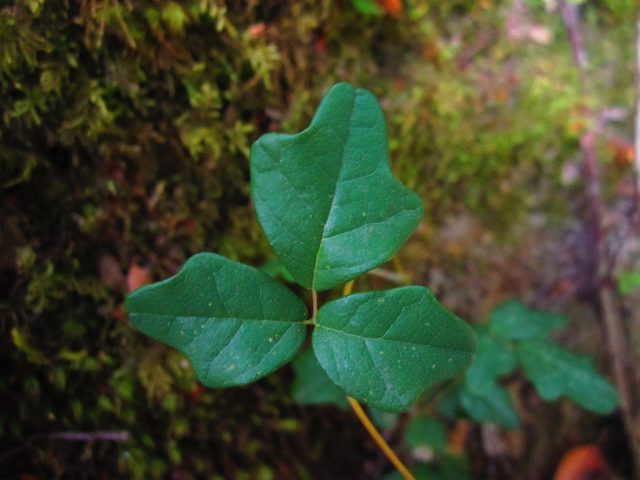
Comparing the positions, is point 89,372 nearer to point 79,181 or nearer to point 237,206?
point 79,181

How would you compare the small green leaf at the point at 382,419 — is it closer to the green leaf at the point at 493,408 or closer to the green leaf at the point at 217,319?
the green leaf at the point at 493,408

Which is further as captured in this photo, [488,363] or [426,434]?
[426,434]

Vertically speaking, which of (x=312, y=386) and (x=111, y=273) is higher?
(x=111, y=273)

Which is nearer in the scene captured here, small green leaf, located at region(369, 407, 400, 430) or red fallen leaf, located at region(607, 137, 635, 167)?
small green leaf, located at region(369, 407, 400, 430)

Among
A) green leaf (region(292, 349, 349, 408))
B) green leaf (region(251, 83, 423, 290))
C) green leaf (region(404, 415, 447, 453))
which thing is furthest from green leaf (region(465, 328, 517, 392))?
green leaf (region(251, 83, 423, 290))

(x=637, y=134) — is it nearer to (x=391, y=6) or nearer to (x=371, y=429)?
(x=391, y=6)

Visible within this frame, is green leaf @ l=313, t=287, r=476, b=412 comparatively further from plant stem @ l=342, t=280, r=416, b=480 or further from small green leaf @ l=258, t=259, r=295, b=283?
small green leaf @ l=258, t=259, r=295, b=283

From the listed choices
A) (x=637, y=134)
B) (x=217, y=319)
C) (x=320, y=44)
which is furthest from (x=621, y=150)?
(x=217, y=319)
